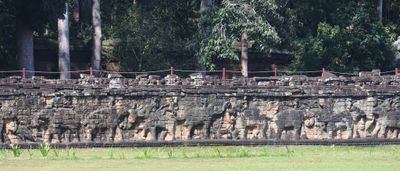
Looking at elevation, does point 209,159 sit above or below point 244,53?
below

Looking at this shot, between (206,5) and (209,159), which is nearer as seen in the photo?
(209,159)

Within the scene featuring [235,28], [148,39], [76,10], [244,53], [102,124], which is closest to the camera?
[102,124]

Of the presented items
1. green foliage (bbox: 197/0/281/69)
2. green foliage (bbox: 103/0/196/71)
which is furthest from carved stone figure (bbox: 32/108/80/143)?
green foliage (bbox: 103/0/196/71)

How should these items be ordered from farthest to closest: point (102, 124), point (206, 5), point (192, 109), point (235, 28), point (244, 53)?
point (206, 5) → point (244, 53) → point (235, 28) → point (192, 109) → point (102, 124)

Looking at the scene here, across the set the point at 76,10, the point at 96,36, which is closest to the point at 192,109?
the point at 96,36

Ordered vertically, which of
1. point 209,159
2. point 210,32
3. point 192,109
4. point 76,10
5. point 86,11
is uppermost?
point 76,10

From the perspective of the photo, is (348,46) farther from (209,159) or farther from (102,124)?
(209,159)

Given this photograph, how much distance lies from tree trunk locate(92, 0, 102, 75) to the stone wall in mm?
10123

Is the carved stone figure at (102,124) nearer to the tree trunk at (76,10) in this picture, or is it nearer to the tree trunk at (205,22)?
the tree trunk at (205,22)

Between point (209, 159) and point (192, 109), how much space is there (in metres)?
7.73

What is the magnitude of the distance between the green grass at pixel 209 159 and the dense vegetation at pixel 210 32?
44.1ft

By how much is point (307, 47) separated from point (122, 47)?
7.66 m

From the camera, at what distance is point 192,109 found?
29797mm

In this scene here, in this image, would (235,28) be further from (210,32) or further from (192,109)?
(192,109)
